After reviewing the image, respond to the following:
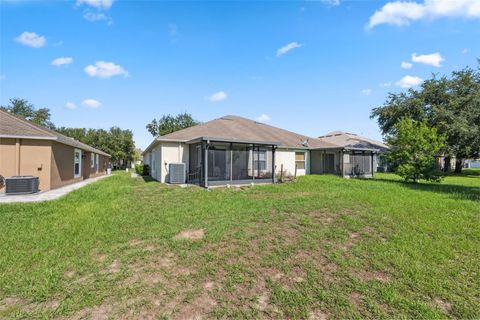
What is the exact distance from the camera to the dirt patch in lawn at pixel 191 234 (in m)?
4.74

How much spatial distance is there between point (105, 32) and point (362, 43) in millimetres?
11373

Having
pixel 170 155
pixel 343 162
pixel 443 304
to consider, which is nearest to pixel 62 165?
pixel 170 155

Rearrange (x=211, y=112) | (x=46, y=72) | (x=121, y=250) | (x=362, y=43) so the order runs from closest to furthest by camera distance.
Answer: (x=121, y=250) → (x=362, y=43) → (x=46, y=72) → (x=211, y=112)

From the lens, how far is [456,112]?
2336 cm

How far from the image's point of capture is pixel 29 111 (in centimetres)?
4731

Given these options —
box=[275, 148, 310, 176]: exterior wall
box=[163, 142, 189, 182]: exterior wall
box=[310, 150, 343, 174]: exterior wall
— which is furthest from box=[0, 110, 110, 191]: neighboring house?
box=[310, 150, 343, 174]: exterior wall

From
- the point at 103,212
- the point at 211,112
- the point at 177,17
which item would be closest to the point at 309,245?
the point at 103,212

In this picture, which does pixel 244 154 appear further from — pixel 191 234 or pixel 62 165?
pixel 62 165

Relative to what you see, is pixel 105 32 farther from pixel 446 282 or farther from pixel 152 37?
pixel 446 282

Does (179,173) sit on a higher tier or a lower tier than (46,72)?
lower

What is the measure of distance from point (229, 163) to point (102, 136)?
34.5 meters

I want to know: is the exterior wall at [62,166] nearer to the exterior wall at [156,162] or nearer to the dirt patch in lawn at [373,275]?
the exterior wall at [156,162]

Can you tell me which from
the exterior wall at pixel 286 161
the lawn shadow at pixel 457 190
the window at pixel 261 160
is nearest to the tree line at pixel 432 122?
the lawn shadow at pixel 457 190

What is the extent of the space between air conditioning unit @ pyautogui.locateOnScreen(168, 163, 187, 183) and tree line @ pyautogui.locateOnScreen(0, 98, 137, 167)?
30500mm
